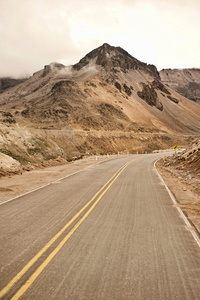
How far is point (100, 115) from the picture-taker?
81.1 metres

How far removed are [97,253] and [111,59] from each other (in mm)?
133426

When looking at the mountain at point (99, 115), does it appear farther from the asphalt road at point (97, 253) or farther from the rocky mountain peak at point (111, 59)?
the asphalt road at point (97, 253)

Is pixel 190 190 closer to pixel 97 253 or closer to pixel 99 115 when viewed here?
pixel 97 253

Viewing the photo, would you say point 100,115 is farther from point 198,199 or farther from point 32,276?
point 32,276

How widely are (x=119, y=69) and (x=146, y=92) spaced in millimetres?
20089

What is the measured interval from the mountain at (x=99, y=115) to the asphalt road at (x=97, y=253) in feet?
87.2

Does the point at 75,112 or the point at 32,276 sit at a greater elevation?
the point at 75,112

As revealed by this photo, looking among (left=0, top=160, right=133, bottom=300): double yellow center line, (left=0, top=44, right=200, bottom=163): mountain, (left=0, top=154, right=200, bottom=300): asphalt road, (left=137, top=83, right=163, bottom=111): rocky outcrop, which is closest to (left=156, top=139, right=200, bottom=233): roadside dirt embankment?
(left=0, top=154, right=200, bottom=300): asphalt road

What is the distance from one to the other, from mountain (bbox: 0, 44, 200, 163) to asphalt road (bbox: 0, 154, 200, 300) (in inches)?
1046

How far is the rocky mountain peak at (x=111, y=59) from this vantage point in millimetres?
124519

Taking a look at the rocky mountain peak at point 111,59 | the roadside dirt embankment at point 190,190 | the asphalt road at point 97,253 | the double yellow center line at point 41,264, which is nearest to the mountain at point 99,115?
the rocky mountain peak at point 111,59

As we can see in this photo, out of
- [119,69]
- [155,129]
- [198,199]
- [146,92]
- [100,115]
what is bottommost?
[198,199]

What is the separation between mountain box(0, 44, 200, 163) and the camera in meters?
44.9

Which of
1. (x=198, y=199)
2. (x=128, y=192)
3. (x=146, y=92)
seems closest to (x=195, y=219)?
(x=198, y=199)
